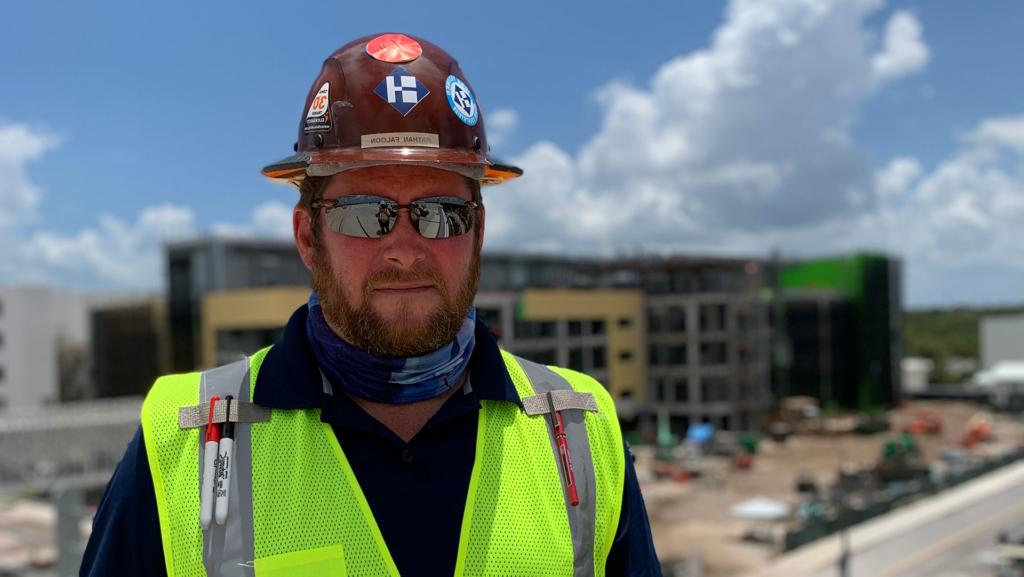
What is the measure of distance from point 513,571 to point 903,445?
62.6 metres

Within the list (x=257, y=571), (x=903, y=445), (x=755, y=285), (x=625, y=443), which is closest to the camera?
(x=257, y=571)

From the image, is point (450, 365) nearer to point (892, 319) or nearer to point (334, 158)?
point (334, 158)

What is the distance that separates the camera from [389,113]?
2.98 metres

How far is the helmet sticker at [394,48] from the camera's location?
120 inches

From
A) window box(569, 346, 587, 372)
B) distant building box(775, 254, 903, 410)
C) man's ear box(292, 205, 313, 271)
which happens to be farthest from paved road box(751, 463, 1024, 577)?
man's ear box(292, 205, 313, 271)

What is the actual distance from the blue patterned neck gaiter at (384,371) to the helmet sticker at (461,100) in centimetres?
81

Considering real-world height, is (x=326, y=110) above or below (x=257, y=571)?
above

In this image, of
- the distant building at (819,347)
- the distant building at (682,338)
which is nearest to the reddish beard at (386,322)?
the distant building at (682,338)

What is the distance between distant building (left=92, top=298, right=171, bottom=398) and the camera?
69.2 m

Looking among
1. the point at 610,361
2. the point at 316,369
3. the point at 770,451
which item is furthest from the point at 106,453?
the point at 316,369

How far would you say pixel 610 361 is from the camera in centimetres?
6825

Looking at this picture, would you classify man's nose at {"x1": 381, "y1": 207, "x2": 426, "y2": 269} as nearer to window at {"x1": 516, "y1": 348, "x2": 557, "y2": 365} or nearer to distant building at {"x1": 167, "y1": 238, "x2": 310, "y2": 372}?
window at {"x1": 516, "y1": 348, "x2": 557, "y2": 365}

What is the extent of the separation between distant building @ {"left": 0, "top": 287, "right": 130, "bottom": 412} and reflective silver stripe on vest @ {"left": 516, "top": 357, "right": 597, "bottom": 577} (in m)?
79.7

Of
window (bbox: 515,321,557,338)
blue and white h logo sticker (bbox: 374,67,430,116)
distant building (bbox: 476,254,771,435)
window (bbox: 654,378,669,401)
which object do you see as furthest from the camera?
window (bbox: 654,378,669,401)
